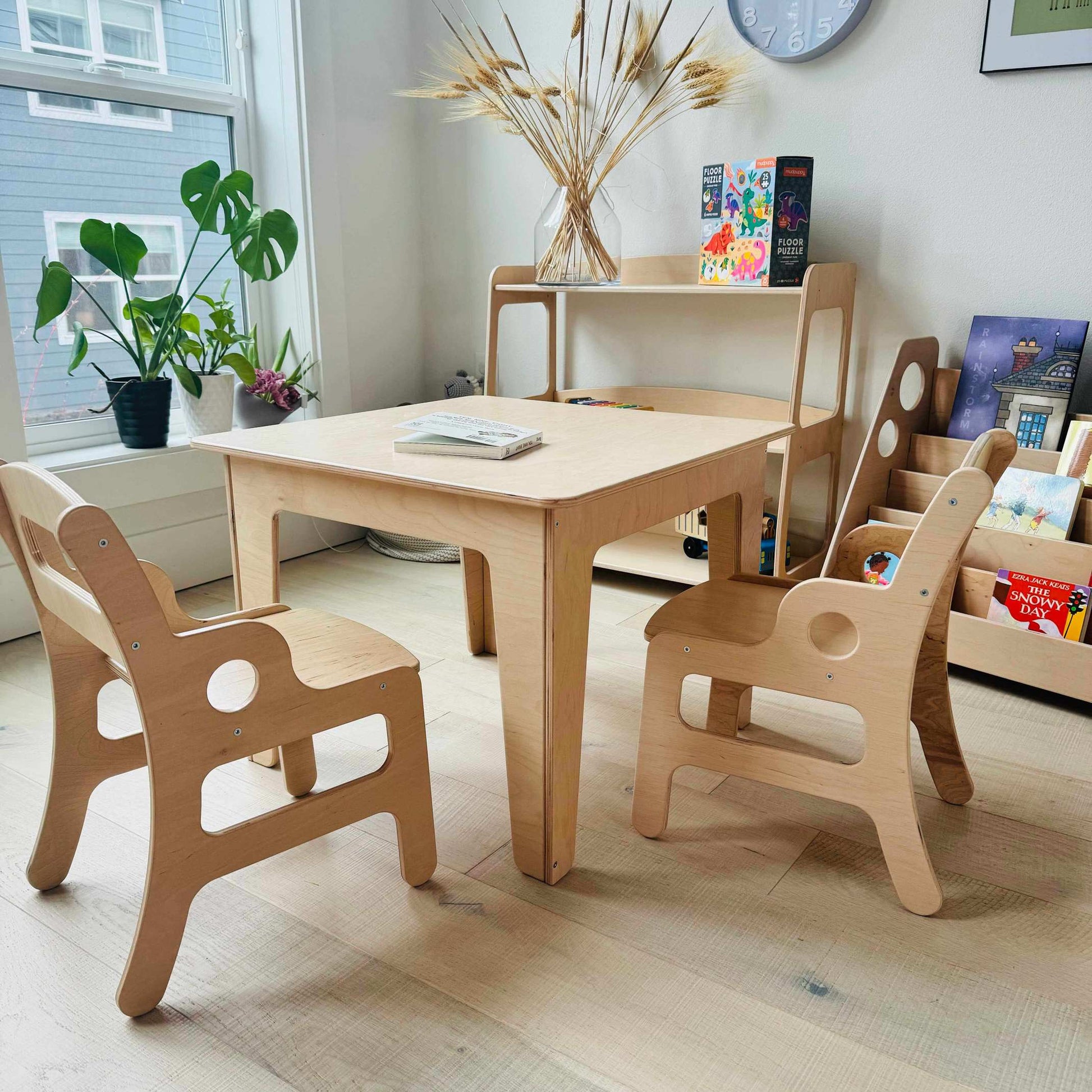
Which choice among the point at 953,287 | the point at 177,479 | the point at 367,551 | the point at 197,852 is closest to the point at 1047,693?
the point at 953,287

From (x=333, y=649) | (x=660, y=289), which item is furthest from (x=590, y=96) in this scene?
(x=333, y=649)

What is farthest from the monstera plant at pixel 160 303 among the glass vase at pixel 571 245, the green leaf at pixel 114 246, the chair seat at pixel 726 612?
the chair seat at pixel 726 612

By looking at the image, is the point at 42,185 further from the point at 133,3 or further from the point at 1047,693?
the point at 1047,693

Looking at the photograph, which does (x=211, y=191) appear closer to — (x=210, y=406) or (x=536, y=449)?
(x=210, y=406)

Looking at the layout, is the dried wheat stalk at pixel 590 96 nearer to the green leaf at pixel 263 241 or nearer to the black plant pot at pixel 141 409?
the green leaf at pixel 263 241

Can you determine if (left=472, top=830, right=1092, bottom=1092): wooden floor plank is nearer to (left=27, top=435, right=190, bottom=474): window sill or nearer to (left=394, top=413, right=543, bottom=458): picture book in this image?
(left=394, top=413, right=543, bottom=458): picture book

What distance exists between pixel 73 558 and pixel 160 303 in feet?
6.19

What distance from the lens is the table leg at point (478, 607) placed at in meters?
2.37

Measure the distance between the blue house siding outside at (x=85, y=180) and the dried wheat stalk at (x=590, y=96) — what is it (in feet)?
2.31

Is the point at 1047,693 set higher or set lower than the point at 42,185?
lower

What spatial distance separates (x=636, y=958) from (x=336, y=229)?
100 inches

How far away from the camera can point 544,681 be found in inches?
55.4

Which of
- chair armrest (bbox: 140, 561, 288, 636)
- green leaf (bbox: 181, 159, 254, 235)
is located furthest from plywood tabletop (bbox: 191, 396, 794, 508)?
green leaf (bbox: 181, 159, 254, 235)

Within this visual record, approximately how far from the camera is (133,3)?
2762 millimetres
